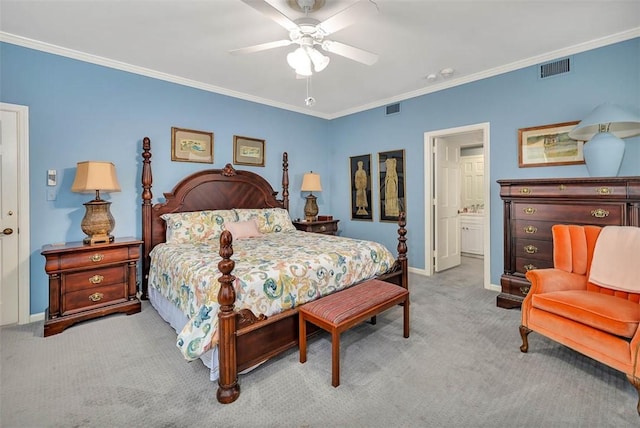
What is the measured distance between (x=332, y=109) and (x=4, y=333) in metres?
5.11

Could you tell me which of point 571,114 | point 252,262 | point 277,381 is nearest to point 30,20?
point 252,262

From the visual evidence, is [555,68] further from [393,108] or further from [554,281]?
[554,281]

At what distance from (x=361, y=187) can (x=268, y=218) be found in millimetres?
1949

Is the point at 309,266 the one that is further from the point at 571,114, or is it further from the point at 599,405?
the point at 571,114

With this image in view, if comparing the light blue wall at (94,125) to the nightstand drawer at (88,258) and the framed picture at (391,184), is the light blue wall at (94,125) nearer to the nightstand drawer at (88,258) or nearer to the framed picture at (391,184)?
the nightstand drawer at (88,258)

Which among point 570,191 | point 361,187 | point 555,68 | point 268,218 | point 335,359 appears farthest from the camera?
point 361,187

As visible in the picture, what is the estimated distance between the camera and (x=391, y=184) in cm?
501

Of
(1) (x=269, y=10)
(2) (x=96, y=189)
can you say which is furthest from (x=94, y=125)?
(1) (x=269, y=10)

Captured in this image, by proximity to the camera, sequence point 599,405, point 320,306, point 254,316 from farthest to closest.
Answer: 1. point 320,306
2. point 254,316
3. point 599,405

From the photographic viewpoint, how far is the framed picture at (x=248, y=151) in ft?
15.0

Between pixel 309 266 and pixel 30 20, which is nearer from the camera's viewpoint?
pixel 309 266

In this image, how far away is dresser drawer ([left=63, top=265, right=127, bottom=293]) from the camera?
2844 mm

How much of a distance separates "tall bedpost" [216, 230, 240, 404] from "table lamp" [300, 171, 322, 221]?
335 cm

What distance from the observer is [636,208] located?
8.38 ft
